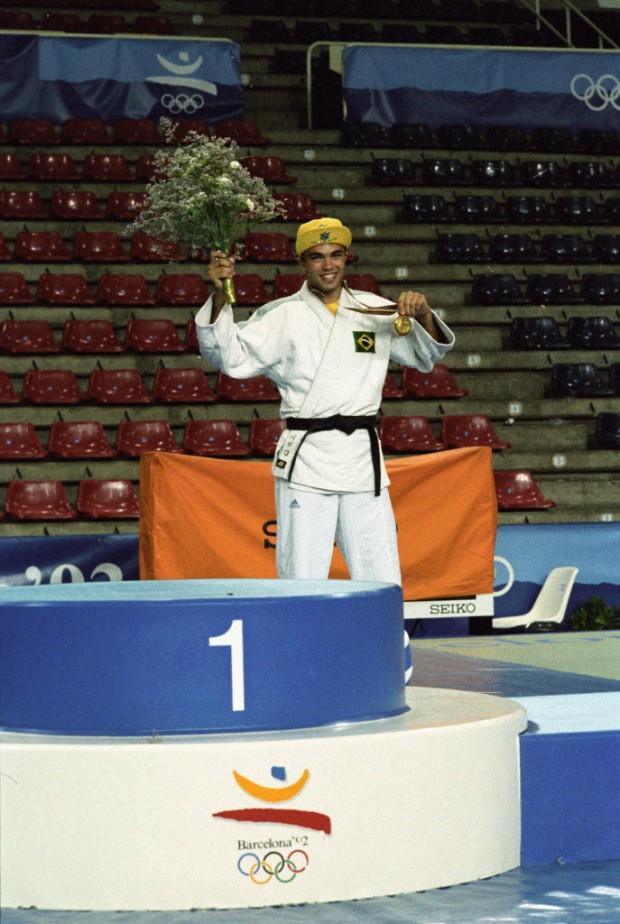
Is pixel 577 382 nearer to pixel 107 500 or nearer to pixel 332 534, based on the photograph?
pixel 107 500

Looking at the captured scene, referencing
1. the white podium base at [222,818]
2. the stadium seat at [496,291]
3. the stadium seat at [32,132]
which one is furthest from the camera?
the stadium seat at [32,132]

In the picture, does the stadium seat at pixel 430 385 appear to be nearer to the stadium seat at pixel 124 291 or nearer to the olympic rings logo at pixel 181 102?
the stadium seat at pixel 124 291

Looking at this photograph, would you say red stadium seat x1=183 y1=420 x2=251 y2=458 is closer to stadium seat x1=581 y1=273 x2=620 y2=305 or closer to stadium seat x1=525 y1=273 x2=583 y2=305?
stadium seat x1=525 y1=273 x2=583 y2=305

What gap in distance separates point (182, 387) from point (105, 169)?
3.27 meters

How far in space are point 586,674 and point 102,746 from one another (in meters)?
2.76

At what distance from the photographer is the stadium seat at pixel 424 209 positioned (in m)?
14.0

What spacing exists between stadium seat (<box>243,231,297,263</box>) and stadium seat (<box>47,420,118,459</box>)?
3085mm

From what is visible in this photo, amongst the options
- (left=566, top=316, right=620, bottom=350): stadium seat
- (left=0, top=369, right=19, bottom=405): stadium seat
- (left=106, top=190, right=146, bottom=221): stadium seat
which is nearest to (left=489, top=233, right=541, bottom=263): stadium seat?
(left=566, top=316, right=620, bottom=350): stadium seat

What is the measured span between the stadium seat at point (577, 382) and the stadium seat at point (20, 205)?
5238 millimetres

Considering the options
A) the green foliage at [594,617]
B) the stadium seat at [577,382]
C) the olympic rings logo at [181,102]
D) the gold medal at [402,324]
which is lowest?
the green foliage at [594,617]

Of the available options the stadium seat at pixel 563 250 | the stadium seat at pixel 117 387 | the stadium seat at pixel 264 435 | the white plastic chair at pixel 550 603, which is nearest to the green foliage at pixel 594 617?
the white plastic chair at pixel 550 603

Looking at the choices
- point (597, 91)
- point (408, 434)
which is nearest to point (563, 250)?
point (597, 91)

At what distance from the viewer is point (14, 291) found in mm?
12117

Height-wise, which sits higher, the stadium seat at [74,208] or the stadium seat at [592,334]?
the stadium seat at [74,208]
